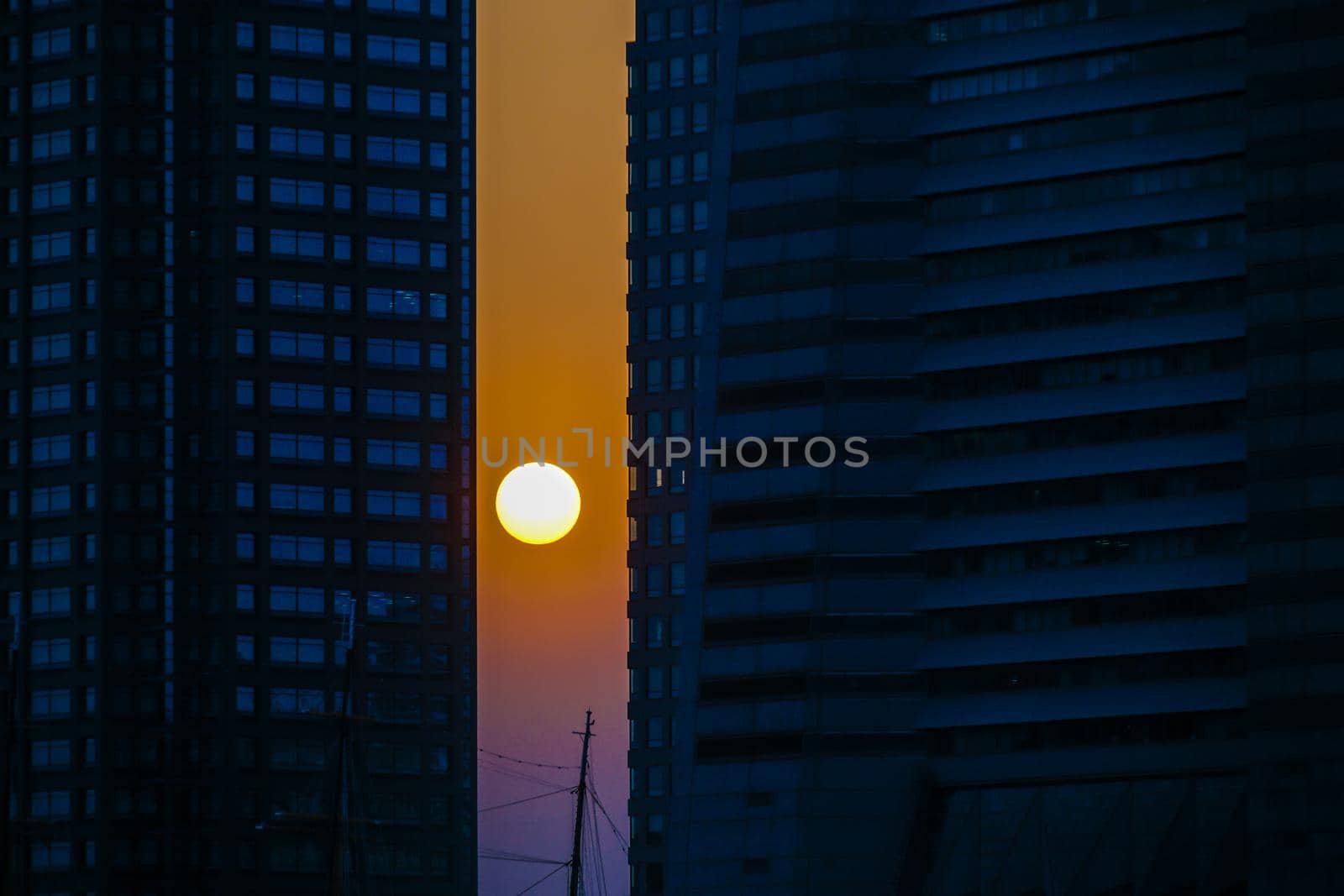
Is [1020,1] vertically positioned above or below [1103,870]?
above

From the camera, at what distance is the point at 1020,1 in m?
160

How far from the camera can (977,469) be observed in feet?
511

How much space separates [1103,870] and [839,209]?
127 feet

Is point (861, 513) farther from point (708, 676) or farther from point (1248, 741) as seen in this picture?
point (1248, 741)

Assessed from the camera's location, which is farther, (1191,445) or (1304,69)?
(1191,445)

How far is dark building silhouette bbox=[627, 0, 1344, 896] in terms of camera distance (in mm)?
152375

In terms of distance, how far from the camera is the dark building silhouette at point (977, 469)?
500 feet

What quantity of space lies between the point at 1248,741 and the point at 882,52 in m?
44.6

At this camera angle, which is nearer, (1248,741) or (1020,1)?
(1248,741)

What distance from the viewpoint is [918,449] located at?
516ft

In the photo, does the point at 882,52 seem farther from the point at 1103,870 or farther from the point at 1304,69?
the point at 1103,870
